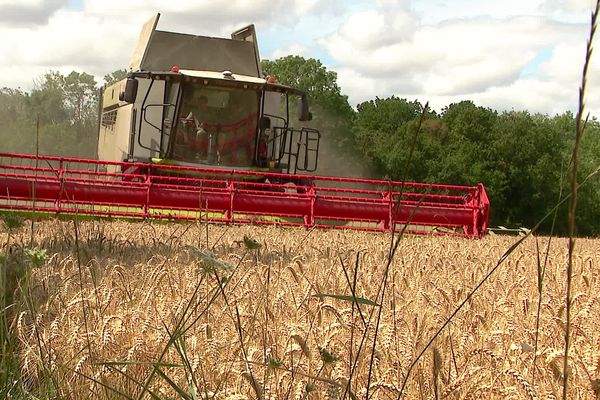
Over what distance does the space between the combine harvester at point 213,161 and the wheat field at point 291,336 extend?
20.1 feet

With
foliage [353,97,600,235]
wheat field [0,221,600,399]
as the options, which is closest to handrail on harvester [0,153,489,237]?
wheat field [0,221,600,399]

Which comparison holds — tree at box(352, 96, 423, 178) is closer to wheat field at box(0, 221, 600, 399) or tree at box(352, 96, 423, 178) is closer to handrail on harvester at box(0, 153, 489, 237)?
handrail on harvester at box(0, 153, 489, 237)

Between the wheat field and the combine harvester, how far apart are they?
6130mm

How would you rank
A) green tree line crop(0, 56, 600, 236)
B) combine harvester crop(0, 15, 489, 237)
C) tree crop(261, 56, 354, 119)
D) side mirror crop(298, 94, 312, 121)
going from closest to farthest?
combine harvester crop(0, 15, 489, 237) < side mirror crop(298, 94, 312, 121) < green tree line crop(0, 56, 600, 236) < tree crop(261, 56, 354, 119)

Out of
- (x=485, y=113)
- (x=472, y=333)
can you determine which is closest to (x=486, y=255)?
(x=472, y=333)

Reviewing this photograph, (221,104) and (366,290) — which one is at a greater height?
(221,104)

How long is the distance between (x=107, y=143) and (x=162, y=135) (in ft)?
13.9

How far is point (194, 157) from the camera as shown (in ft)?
44.2

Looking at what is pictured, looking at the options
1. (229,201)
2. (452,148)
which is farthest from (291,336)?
(452,148)

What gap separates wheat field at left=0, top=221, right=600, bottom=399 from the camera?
198 cm

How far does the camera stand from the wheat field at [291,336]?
1.98 metres

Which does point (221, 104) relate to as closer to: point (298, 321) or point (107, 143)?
point (107, 143)

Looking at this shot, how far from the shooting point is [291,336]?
2.07m

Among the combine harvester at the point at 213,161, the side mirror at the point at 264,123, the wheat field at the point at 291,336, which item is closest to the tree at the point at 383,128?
the combine harvester at the point at 213,161
